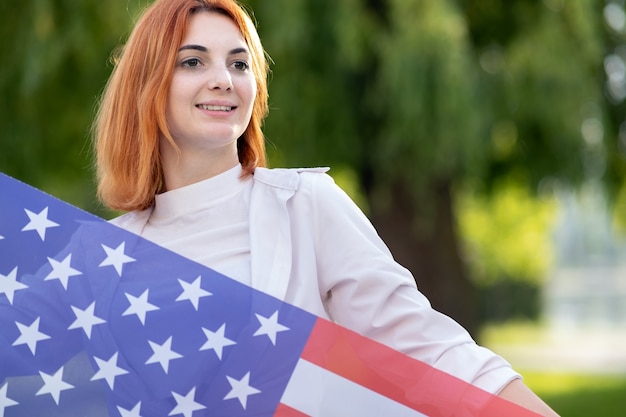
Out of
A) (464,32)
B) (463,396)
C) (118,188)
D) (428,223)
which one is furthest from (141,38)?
(428,223)

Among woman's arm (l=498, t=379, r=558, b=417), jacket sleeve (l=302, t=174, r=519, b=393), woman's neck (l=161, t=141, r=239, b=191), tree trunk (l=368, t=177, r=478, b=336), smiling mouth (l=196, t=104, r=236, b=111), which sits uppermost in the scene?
smiling mouth (l=196, t=104, r=236, b=111)

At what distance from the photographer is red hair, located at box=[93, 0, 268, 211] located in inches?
83.0

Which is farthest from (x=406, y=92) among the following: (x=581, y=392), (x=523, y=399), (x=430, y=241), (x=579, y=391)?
(x=579, y=391)

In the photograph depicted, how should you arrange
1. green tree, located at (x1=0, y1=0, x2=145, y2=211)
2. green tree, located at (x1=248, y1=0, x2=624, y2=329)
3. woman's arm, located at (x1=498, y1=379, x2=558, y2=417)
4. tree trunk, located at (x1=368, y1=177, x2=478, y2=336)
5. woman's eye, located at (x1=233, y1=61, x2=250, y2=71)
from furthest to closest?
tree trunk, located at (x1=368, y1=177, x2=478, y2=336) → green tree, located at (x1=0, y1=0, x2=145, y2=211) → green tree, located at (x1=248, y1=0, x2=624, y2=329) → woman's eye, located at (x1=233, y1=61, x2=250, y2=71) → woman's arm, located at (x1=498, y1=379, x2=558, y2=417)

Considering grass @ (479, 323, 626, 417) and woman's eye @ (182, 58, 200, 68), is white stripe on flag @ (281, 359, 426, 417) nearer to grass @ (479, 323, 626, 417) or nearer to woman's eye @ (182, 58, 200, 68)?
woman's eye @ (182, 58, 200, 68)

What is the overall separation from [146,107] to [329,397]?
670mm

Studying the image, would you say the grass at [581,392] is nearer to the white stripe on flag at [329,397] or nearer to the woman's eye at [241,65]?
the white stripe on flag at [329,397]

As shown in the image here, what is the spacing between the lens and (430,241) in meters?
8.12

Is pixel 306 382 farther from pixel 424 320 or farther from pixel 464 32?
pixel 464 32

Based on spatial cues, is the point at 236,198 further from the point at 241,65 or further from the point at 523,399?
the point at 523,399

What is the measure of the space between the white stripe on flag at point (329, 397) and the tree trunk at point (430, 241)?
17.3 feet

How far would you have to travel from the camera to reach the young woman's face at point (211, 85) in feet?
6.85

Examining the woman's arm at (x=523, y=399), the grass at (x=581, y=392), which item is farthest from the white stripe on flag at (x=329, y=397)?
the grass at (x=581, y=392)

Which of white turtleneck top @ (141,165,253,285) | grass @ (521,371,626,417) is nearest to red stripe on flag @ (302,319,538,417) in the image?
white turtleneck top @ (141,165,253,285)
